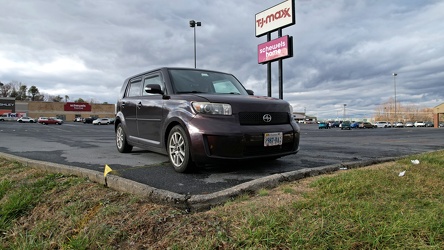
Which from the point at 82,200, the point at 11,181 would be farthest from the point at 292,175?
the point at 11,181

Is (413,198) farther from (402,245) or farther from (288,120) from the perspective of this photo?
(288,120)

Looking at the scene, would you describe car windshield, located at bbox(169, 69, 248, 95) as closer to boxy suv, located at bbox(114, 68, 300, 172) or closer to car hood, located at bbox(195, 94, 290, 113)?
boxy suv, located at bbox(114, 68, 300, 172)

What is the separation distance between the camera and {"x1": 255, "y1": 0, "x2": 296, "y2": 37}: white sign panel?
61.6ft

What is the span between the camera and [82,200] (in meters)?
3.08

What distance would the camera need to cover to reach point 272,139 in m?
3.97

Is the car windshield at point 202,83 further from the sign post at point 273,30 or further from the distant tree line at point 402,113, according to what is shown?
the distant tree line at point 402,113

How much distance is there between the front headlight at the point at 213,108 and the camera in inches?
150

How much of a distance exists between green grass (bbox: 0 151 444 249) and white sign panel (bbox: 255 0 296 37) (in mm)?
17284

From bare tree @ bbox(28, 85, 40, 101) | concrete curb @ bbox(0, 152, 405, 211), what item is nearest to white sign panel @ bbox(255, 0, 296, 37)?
concrete curb @ bbox(0, 152, 405, 211)

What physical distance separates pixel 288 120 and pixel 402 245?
274cm

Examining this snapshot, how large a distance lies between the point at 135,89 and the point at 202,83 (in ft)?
5.95

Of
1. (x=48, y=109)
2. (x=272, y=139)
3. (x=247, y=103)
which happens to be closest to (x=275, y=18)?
(x=247, y=103)

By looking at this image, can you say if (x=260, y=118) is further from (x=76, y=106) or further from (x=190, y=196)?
(x=76, y=106)

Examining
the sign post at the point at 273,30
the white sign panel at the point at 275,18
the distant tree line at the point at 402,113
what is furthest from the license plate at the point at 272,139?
the distant tree line at the point at 402,113
